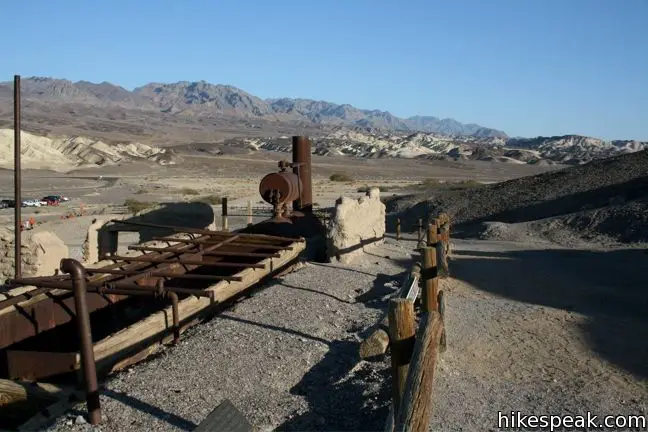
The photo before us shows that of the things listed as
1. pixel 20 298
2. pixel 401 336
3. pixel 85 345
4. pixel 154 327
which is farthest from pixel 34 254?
pixel 401 336

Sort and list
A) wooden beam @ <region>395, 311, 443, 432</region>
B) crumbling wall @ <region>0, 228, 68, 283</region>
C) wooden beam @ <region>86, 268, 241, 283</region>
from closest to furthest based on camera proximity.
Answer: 1. wooden beam @ <region>395, 311, 443, 432</region>
2. wooden beam @ <region>86, 268, 241, 283</region>
3. crumbling wall @ <region>0, 228, 68, 283</region>

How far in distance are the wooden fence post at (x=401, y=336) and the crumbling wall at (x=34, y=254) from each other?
929 centimetres

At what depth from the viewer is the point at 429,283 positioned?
8.04 metres

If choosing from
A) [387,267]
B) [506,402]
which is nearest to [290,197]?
[387,267]

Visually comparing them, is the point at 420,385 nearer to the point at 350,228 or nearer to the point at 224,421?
the point at 224,421

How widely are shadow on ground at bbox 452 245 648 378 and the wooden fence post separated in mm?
4436

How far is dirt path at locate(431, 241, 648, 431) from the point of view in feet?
23.2

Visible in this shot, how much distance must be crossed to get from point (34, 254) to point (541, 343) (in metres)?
9.05

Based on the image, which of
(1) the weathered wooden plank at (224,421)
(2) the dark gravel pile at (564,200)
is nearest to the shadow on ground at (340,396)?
(1) the weathered wooden plank at (224,421)

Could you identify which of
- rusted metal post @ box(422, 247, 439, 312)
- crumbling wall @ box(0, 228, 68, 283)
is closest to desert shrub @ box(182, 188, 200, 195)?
crumbling wall @ box(0, 228, 68, 283)

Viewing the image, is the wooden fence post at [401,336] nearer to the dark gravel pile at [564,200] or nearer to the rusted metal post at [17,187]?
the rusted metal post at [17,187]

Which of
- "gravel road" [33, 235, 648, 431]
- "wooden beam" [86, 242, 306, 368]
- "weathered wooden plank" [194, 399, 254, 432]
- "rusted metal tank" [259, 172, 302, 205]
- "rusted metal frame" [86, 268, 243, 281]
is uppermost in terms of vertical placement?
"rusted metal tank" [259, 172, 302, 205]

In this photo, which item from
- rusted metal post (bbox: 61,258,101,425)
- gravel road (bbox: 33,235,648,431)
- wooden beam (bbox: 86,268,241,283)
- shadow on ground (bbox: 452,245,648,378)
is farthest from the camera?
shadow on ground (bbox: 452,245,648,378)

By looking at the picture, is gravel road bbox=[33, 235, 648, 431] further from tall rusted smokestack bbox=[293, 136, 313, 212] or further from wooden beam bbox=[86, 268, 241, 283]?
tall rusted smokestack bbox=[293, 136, 313, 212]
